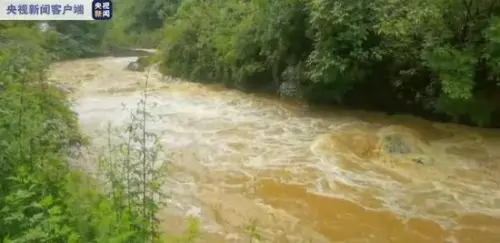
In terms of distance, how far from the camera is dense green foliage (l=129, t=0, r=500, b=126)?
29.6ft

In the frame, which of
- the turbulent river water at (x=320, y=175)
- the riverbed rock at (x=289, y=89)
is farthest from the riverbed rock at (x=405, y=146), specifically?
the riverbed rock at (x=289, y=89)

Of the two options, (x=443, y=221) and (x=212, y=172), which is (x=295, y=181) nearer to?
(x=212, y=172)

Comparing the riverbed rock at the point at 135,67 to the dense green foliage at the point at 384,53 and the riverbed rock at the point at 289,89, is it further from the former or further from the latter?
the riverbed rock at the point at 289,89

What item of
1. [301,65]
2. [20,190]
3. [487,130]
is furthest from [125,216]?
[301,65]

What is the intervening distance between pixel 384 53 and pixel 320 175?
4.05m

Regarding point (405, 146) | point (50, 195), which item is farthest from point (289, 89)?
point (50, 195)

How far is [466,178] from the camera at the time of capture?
7.30 metres

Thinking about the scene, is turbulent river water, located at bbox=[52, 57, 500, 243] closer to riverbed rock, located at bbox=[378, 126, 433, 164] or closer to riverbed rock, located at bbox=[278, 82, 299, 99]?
riverbed rock, located at bbox=[378, 126, 433, 164]

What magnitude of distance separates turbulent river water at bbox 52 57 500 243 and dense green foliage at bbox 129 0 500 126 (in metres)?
0.46

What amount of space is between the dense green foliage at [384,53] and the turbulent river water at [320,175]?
46 cm

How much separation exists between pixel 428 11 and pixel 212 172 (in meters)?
4.62

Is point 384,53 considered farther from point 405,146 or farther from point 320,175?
point 320,175

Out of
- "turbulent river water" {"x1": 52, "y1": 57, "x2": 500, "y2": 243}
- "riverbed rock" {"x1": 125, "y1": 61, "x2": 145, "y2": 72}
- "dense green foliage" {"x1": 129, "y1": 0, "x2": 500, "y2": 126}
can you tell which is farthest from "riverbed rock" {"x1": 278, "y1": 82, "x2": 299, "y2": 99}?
"riverbed rock" {"x1": 125, "y1": 61, "x2": 145, "y2": 72}

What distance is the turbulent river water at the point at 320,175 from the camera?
18.6 feet
